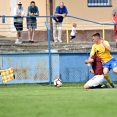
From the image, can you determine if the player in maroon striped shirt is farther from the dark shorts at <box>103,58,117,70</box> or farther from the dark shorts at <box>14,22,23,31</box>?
the dark shorts at <box>14,22,23,31</box>

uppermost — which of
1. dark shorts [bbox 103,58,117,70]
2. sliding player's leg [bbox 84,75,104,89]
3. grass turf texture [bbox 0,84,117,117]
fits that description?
dark shorts [bbox 103,58,117,70]

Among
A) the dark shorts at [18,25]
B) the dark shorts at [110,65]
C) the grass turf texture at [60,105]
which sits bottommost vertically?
the grass turf texture at [60,105]

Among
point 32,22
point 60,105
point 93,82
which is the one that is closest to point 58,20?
point 32,22

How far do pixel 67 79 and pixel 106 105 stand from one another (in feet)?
33.6

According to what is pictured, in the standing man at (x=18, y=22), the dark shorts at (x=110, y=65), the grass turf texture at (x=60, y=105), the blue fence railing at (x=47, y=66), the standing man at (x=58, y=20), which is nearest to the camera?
the grass turf texture at (x=60, y=105)

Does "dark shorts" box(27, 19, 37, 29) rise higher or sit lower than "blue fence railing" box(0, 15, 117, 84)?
higher

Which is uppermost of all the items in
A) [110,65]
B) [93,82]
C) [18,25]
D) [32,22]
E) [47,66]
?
[32,22]

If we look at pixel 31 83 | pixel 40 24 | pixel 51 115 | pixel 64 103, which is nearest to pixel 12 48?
pixel 31 83

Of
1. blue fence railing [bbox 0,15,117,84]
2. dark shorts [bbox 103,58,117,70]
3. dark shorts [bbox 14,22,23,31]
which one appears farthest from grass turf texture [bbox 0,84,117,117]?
dark shorts [bbox 14,22,23,31]

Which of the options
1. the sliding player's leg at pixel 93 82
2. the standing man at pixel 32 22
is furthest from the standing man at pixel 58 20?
the sliding player's leg at pixel 93 82

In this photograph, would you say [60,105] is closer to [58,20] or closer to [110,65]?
[110,65]

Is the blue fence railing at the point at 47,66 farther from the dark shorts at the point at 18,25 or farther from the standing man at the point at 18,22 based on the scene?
the dark shorts at the point at 18,25

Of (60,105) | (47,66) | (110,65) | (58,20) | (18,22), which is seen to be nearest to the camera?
(60,105)

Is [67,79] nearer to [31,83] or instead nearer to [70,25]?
[31,83]
